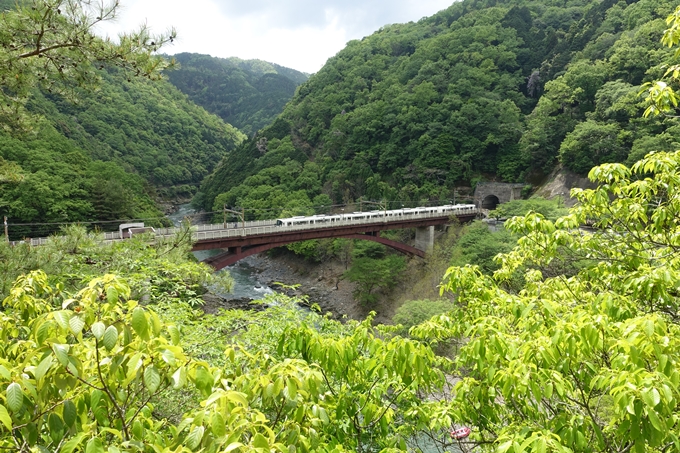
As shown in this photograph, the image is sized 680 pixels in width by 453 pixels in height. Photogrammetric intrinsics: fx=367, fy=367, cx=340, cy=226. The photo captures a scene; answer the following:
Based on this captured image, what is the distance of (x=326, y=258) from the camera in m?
32.0

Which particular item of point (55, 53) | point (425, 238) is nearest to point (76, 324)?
point (55, 53)

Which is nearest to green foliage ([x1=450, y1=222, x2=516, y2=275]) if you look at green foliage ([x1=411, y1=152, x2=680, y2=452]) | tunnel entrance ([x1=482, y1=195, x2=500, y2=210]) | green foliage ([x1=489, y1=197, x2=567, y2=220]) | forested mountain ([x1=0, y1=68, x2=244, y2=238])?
green foliage ([x1=489, y1=197, x2=567, y2=220])

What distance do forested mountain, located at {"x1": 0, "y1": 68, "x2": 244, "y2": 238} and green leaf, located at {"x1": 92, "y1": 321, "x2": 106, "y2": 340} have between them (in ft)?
16.7

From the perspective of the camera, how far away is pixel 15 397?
131cm

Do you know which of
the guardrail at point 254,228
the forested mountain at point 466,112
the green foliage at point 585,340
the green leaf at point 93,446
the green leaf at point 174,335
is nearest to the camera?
the green leaf at point 93,446

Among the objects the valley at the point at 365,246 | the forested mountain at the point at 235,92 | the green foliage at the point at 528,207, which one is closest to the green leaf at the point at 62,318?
the valley at the point at 365,246

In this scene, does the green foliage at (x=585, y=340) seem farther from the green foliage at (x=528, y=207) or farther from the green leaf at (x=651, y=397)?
the green foliage at (x=528, y=207)

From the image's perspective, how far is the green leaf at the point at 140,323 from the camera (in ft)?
4.67

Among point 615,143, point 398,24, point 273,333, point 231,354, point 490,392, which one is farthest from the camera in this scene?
point 398,24

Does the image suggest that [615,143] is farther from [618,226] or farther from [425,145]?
[618,226]

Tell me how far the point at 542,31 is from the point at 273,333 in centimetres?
5700

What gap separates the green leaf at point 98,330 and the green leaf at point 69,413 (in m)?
0.31

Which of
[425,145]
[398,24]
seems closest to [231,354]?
[425,145]

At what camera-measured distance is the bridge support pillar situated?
27.9 m
